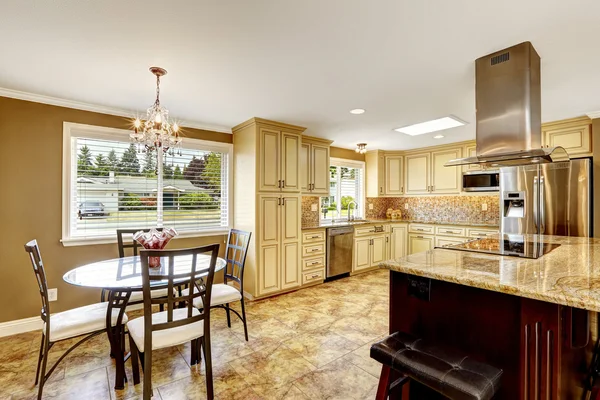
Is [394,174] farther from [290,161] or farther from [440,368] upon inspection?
[440,368]

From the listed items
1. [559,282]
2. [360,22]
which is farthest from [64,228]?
[559,282]

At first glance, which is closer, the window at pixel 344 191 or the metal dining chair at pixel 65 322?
the metal dining chair at pixel 65 322

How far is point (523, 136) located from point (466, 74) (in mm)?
726

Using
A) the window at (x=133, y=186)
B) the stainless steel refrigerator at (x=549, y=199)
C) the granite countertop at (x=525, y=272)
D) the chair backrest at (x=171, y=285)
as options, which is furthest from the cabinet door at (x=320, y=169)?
the chair backrest at (x=171, y=285)

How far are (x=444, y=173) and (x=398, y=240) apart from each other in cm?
149

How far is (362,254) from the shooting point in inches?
195

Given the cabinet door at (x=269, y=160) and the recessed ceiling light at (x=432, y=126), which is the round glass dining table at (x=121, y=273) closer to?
the cabinet door at (x=269, y=160)

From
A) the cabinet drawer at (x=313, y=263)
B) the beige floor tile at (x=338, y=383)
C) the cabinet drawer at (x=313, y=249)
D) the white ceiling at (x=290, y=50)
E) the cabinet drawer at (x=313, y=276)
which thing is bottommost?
the beige floor tile at (x=338, y=383)

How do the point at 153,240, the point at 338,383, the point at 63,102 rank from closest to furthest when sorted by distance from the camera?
the point at 338,383 < the point at 153,240 < the point at 63,102

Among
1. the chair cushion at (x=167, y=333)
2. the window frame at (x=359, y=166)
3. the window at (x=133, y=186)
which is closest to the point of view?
the chair cushion at (x=167, y=333)

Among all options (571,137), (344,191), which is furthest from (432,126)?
(344,191)

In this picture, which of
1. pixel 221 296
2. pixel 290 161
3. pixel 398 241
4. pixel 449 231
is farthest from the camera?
pixel 398 241

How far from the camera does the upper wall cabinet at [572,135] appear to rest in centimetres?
337

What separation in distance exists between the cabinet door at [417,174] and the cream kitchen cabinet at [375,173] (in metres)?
0.47
